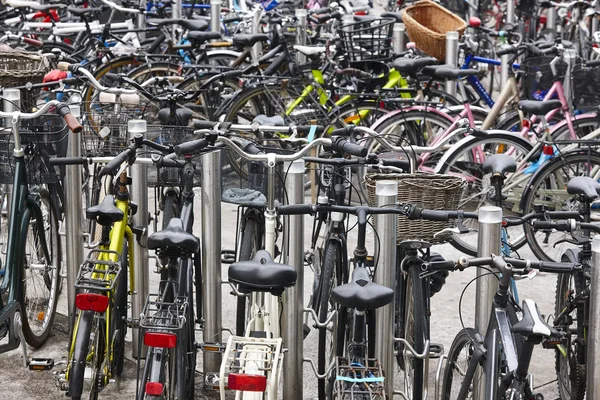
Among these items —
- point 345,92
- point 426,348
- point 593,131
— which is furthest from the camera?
point 345,92

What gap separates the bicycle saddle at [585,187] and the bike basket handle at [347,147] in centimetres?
96

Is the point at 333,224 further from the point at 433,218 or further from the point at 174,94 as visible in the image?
the point at 174,94

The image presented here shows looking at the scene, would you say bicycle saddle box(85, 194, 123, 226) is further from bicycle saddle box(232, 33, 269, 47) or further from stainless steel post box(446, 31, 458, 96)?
stainless steel post box(446, 31, 458, 96)

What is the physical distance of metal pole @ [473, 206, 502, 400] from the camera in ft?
14.1

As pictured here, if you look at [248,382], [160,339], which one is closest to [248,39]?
[160,339]

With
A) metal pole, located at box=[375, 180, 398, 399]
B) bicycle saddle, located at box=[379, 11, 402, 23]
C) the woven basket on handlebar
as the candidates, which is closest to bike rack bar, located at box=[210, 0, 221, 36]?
bicycle saddle, located at box=[379, 11, 402, 23]

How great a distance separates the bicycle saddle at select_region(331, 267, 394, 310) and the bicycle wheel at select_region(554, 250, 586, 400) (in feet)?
3.54

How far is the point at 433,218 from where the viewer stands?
14.3ft

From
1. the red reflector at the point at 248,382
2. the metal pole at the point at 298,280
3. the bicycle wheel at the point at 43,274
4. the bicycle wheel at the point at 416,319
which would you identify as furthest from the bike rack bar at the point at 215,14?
the red reflector at the point at 248,382

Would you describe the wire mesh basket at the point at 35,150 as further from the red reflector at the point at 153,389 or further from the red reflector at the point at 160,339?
the red reflector at the point at 153,389

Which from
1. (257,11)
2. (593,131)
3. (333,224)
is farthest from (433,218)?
(257,11)

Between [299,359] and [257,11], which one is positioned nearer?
[299,359]

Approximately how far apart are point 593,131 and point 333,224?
3597 mm

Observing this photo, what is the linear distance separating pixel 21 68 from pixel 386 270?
3.69 metres
